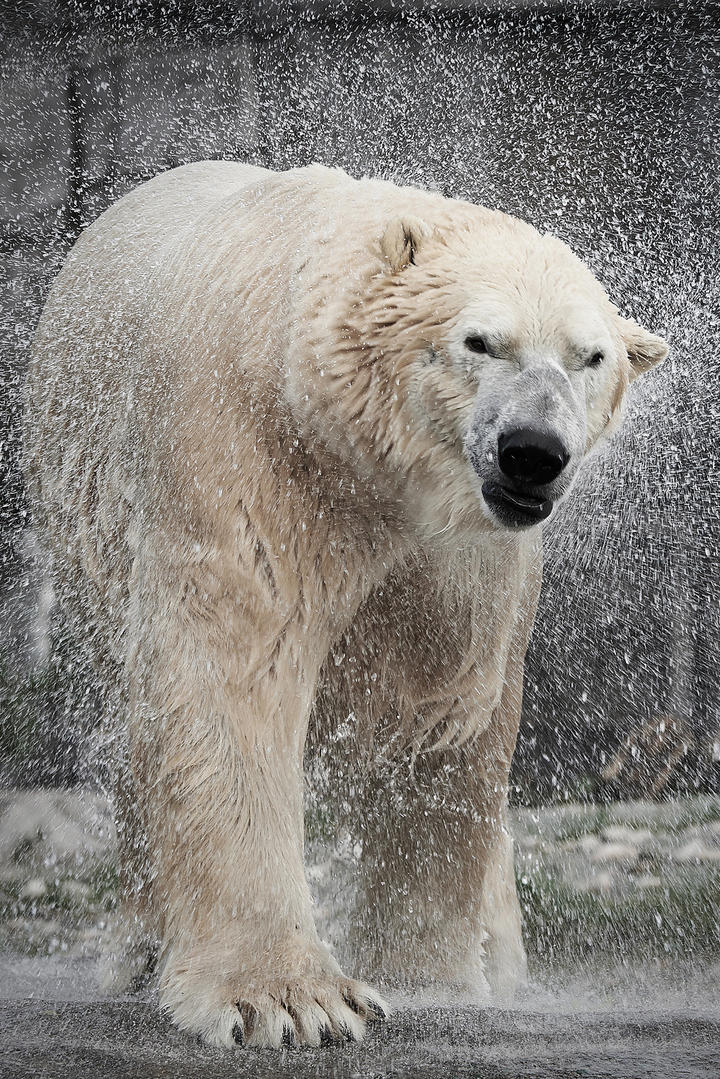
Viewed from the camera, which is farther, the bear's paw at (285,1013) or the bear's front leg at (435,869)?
the bear's front leg at (435,869)

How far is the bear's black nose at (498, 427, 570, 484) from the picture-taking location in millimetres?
2107

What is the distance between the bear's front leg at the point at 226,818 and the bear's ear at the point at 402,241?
730 mm

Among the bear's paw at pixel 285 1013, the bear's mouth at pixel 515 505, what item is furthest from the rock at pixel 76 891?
the bear's mouth at pixel 515 505

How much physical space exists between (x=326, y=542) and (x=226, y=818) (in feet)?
1.84

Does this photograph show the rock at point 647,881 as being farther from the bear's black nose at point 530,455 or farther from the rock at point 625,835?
the bear's black nose at point 530,455

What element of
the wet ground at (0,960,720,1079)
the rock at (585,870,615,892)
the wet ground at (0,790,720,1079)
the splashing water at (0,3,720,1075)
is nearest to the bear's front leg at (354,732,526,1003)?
the wet ground at (0,790,720,1079)

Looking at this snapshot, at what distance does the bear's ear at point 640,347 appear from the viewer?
251 cm

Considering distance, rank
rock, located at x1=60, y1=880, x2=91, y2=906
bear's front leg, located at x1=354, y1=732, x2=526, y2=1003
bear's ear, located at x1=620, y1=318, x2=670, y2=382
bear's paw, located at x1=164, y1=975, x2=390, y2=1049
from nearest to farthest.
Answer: bear's paw, located at x1=164, y1=975, x2=390, y2=1049, bear's ear, located at x1=620, y1=318, x2=670, y2=382, bear's front leg, located at x1=354, y1=732, x2=526, y2=1003, rock, located at x1=60, y1=880, x2=91, y2=906

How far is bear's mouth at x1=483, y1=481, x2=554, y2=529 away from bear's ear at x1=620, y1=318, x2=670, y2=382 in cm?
47

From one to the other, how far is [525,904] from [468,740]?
1.66 metres

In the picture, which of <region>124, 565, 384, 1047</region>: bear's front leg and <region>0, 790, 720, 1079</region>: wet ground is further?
<region>124, 565, 384, 1047</region>: bear's front leg

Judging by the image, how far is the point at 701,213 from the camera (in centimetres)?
585

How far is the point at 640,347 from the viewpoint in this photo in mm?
2531

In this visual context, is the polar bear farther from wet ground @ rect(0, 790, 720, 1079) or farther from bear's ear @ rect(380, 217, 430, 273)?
wet ground @ rect(0, 790, 720, 1079)
